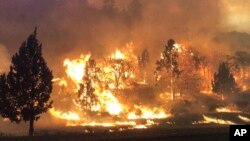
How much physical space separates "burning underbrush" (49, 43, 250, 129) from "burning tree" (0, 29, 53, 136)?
123ft

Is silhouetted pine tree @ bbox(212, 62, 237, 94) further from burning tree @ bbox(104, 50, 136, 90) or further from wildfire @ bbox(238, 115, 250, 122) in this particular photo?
burning tree @ bbox(104, 50, 136, 90)

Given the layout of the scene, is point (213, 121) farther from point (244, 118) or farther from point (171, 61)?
point (171, 61)

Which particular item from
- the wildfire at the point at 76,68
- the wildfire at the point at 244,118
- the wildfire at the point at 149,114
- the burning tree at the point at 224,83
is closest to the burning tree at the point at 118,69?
the wildfire at the point at 76,68

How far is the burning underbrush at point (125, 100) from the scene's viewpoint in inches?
4013

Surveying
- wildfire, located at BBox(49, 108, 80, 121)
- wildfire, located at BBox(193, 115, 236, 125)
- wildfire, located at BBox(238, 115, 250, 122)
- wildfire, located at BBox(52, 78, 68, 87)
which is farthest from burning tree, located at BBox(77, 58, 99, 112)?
wildfire, located at BBox(238, 115, 250, 122)

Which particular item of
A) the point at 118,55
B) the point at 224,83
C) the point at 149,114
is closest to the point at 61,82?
the point at 118,55

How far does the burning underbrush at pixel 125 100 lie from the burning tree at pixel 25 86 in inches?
1477

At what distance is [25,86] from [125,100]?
69935 millimetres

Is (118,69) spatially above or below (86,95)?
above

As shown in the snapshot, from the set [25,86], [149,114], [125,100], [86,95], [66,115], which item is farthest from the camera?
[125,100]

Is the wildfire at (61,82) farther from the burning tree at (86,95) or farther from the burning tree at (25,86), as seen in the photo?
the burning tree at (25,86)

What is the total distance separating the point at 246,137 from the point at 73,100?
97613 millimetres

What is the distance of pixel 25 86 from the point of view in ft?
184

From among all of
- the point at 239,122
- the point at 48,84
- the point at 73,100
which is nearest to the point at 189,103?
the point at 239,122
